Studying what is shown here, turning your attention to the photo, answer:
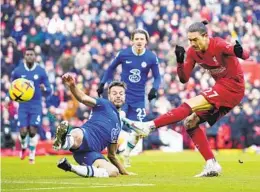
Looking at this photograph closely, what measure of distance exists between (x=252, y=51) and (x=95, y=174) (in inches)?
781

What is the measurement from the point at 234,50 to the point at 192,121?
4.68ft

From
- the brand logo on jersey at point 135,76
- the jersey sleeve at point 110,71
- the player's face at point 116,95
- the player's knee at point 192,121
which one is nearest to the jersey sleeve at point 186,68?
the player's knee at point 192,121

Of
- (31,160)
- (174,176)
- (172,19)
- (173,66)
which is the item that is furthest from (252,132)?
(174,176)

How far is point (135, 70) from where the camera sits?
19.0 metres

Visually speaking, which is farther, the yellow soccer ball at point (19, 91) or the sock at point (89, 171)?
the yellow soccer ball at point (19, 91)

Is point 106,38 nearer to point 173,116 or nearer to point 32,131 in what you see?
point 32,131

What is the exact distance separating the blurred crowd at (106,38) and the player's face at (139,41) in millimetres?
9816

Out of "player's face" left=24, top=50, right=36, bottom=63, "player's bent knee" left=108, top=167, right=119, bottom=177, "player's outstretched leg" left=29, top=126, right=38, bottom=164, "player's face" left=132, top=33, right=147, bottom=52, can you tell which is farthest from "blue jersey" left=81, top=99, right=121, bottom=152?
"player's face" left=24, top=50, right=36, bottom=63

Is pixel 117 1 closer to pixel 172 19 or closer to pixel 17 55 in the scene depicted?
pixel 172 19

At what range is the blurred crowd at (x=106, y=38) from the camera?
96.1 feet

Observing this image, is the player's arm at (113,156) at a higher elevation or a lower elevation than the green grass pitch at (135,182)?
→ higher

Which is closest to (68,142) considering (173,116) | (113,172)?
(113,172)

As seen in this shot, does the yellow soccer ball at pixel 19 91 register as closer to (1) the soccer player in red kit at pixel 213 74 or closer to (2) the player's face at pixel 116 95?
(2) the player's face at pixel 116 95

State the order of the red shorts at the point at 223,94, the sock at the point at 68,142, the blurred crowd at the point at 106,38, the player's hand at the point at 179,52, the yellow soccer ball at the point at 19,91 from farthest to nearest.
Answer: the blurred crowd at the point at 106,38 → the yellow soccer ball at the point at 19,91 → the red shorts at the point at 223,94 → the player's hand at the point at 179,52 → the sock at the point at 68,142
